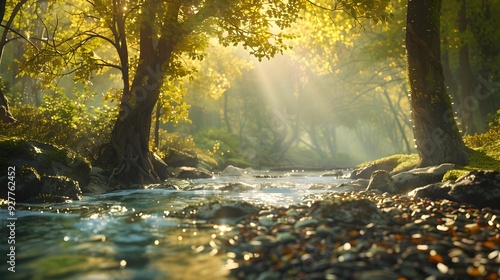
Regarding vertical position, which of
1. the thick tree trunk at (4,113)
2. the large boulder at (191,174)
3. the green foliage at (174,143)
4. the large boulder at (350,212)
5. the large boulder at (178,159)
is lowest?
the large boulder at (350,212)

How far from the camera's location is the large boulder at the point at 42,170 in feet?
37.9

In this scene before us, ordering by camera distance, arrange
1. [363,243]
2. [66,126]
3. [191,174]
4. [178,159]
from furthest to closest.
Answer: [178,159] → [191,174] → [66,126] → [363,243]

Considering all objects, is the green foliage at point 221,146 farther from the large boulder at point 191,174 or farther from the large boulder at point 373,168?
the large boulder at point 373,168

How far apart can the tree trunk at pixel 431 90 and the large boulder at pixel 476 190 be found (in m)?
5.33

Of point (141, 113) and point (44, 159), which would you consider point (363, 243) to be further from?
point (141, 113)

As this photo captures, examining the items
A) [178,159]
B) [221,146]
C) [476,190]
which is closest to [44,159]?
[178,159]

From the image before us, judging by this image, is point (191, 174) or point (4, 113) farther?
point (191, 174)

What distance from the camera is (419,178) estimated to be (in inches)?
552

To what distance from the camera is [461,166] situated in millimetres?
15000

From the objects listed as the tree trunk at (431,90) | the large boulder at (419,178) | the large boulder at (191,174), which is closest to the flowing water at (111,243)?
the large boulder at (419,178)

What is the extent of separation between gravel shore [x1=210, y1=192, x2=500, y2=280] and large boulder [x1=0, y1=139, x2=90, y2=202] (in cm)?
630

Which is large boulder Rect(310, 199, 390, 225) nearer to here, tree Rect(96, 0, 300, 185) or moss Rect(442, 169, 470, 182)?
moss Rect(442, 169, 470, 182)

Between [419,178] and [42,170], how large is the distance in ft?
38.5

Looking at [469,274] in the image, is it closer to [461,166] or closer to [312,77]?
[461,166]
